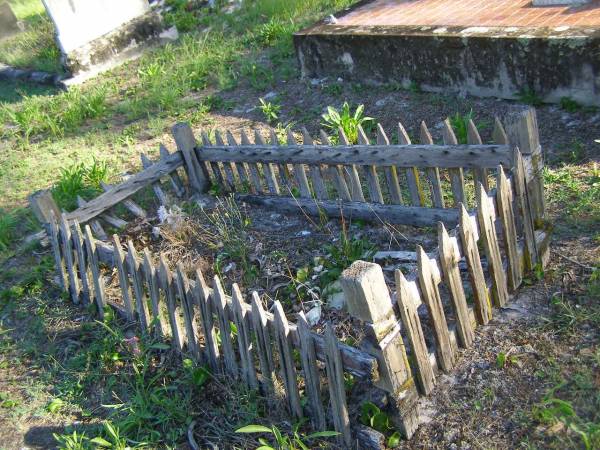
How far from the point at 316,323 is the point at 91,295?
6.06 feet

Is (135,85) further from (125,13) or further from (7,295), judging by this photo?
(7,295)

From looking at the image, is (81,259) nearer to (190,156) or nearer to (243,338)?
(190,156)

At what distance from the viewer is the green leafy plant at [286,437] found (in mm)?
2975

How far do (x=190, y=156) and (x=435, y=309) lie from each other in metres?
3.26

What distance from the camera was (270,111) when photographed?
7.22 m

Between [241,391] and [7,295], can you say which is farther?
[7,295]

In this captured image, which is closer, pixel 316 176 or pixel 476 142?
pixel 476 142

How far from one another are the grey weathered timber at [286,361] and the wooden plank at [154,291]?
1.11 m

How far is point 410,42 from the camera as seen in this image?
6.51 meters

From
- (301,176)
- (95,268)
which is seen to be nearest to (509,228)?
(301,176)

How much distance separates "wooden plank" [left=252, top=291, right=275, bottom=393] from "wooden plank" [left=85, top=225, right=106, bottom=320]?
1710 mm

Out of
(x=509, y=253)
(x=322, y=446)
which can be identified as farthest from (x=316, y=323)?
(x=509, y=253)

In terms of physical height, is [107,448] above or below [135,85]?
below

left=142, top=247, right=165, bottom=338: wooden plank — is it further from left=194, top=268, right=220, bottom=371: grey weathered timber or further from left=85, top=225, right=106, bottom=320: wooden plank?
left=85, top=225, right=106, bottom=320: wooden plank
